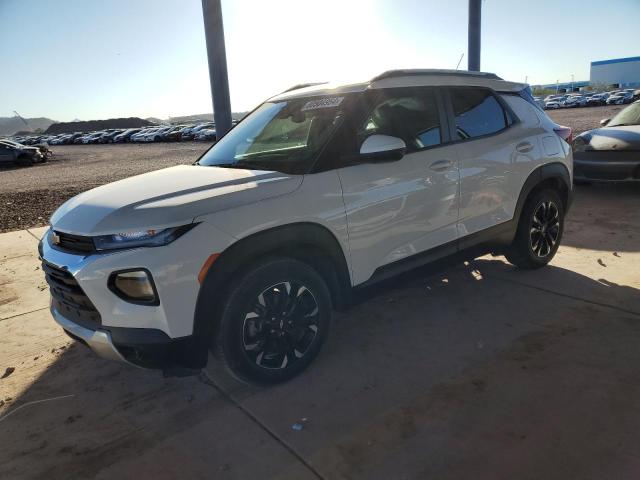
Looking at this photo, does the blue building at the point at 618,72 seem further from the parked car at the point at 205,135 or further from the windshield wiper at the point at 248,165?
the windshield wiper at the point at 248,165

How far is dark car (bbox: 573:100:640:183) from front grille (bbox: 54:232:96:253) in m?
7.58

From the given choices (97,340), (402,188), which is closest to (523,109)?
(402,188)

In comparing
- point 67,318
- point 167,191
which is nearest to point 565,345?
point 167,191

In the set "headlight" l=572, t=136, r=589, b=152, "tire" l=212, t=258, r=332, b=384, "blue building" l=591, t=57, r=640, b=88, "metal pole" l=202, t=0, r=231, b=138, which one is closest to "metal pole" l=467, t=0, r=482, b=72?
"headlight" l=572, t=136, r=589, b=152

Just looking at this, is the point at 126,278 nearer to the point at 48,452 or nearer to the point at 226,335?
the point at 226,335

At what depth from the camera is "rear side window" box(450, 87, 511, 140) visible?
393 centimetres

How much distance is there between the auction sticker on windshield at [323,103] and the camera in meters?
3.42

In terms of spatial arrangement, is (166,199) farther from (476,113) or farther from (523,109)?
(523,109)

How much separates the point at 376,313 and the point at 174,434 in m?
1.95

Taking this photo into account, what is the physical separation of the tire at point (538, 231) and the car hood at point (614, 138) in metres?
3.52

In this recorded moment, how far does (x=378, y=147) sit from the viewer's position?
304cm

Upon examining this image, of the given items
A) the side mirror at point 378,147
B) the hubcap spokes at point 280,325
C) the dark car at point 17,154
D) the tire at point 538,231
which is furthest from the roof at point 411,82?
the dark car at point 17,154

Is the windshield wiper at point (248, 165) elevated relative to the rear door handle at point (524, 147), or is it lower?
elevated

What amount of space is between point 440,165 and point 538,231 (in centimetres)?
166
